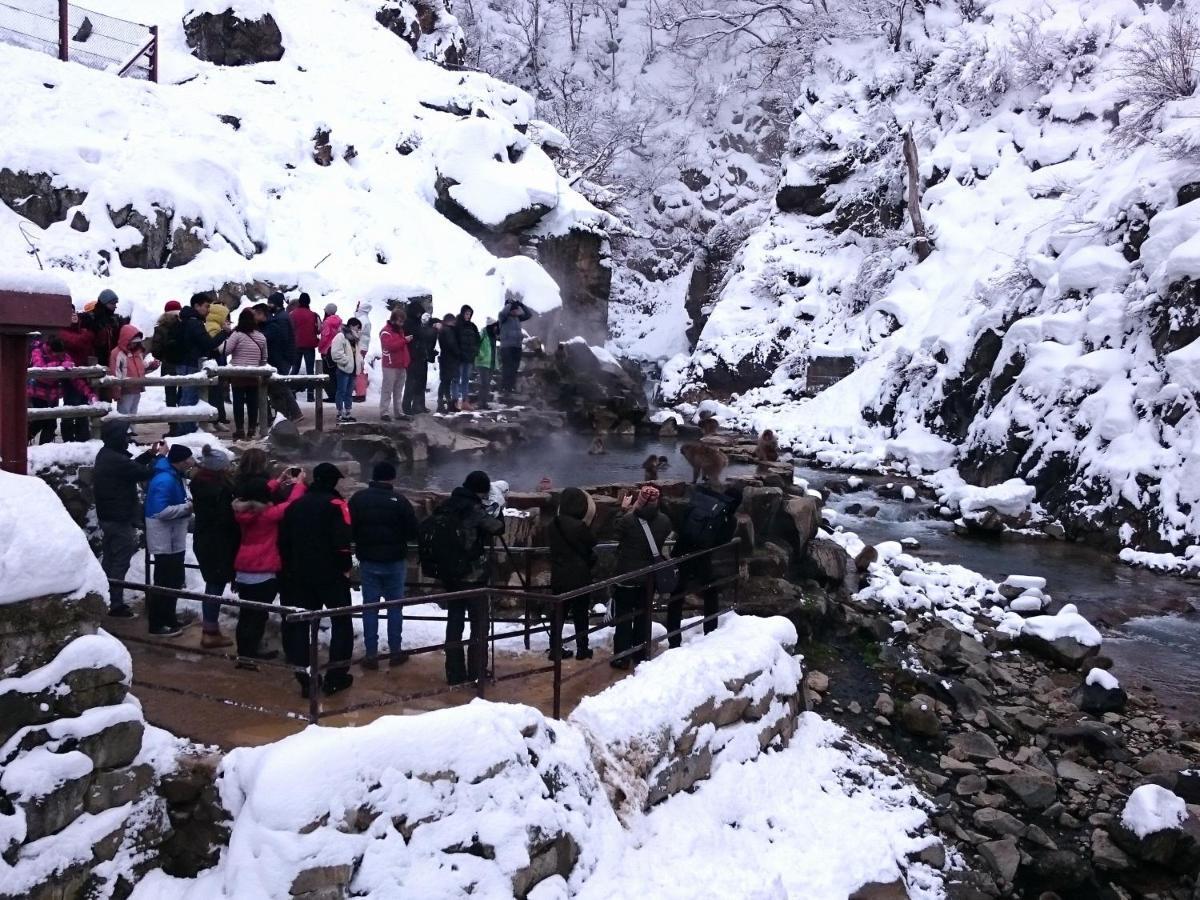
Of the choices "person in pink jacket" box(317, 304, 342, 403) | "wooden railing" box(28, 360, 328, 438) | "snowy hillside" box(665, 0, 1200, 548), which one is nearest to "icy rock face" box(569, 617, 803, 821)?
"wooden railing" box(28, 360, 328, 438)

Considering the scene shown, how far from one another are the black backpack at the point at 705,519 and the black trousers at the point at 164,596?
14.4ft

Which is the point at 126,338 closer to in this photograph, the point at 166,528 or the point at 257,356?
the point at 257,356

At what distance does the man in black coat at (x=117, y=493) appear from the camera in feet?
23.8

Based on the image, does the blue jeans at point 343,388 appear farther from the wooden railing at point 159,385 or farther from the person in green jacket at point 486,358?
the person in green jacket at point 486,358

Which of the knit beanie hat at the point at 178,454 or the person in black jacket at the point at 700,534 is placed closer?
the knit beanie hat at the point at 178,454

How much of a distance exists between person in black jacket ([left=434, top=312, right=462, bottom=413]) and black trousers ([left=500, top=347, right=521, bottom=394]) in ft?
6.70

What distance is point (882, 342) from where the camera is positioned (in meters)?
26.7

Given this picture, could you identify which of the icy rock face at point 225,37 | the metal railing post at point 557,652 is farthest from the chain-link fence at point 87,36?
the metal railing post at point 557,652

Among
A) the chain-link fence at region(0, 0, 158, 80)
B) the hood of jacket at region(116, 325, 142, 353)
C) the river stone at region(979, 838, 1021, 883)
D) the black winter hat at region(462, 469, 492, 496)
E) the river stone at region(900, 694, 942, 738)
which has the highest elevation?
the chain-link fence at region(0, 0, 158, 80)

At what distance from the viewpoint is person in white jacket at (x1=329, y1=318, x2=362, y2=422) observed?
13766mm

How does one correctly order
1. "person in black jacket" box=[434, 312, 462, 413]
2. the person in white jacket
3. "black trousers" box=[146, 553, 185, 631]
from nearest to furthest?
"black trousers" box=[146, 553, 185, 631] < the person in white jacket < "person in black jacket" box=[434, 312, 462, 413]

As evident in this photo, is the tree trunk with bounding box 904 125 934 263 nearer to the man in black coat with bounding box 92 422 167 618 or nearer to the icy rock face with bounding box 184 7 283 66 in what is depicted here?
the icy rock face with bounding box 184 7 283 66

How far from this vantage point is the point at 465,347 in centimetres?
1659

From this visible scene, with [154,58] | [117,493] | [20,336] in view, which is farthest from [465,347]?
[154,58]
